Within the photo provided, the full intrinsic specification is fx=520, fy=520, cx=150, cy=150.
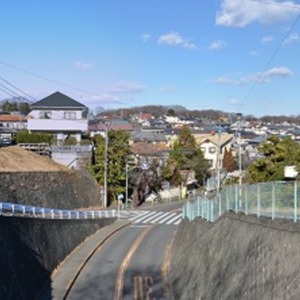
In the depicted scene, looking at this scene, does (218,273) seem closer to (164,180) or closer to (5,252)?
(5,252)

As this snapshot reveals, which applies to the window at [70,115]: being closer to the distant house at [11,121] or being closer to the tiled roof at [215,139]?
the tiled roof at [215,139]

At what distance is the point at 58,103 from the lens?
188 feet

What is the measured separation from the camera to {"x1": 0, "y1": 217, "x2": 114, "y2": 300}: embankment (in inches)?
646

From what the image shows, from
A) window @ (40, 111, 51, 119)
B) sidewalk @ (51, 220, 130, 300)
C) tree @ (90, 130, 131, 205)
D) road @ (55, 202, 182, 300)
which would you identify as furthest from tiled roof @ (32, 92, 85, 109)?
sidewalk @ (51, 220, 130, 300)

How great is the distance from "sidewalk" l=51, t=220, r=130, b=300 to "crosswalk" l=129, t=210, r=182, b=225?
5.19 meters

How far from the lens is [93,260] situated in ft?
85.4

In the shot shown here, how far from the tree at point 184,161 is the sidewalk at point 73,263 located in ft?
82.0

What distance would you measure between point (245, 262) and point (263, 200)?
2.04m

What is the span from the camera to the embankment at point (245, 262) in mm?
8820

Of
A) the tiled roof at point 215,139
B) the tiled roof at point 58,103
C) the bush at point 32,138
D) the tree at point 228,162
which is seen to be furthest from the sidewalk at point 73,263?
the tiled roof at point 215,139

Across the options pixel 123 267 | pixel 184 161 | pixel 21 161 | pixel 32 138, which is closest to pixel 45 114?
pixel 32 138

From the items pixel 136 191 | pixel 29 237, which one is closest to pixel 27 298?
pixel 29 237

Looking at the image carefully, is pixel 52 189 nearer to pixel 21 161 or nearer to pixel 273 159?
pixel 21 161

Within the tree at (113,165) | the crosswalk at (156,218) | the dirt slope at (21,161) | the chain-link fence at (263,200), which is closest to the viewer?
the chain-link fence at (263,200)
